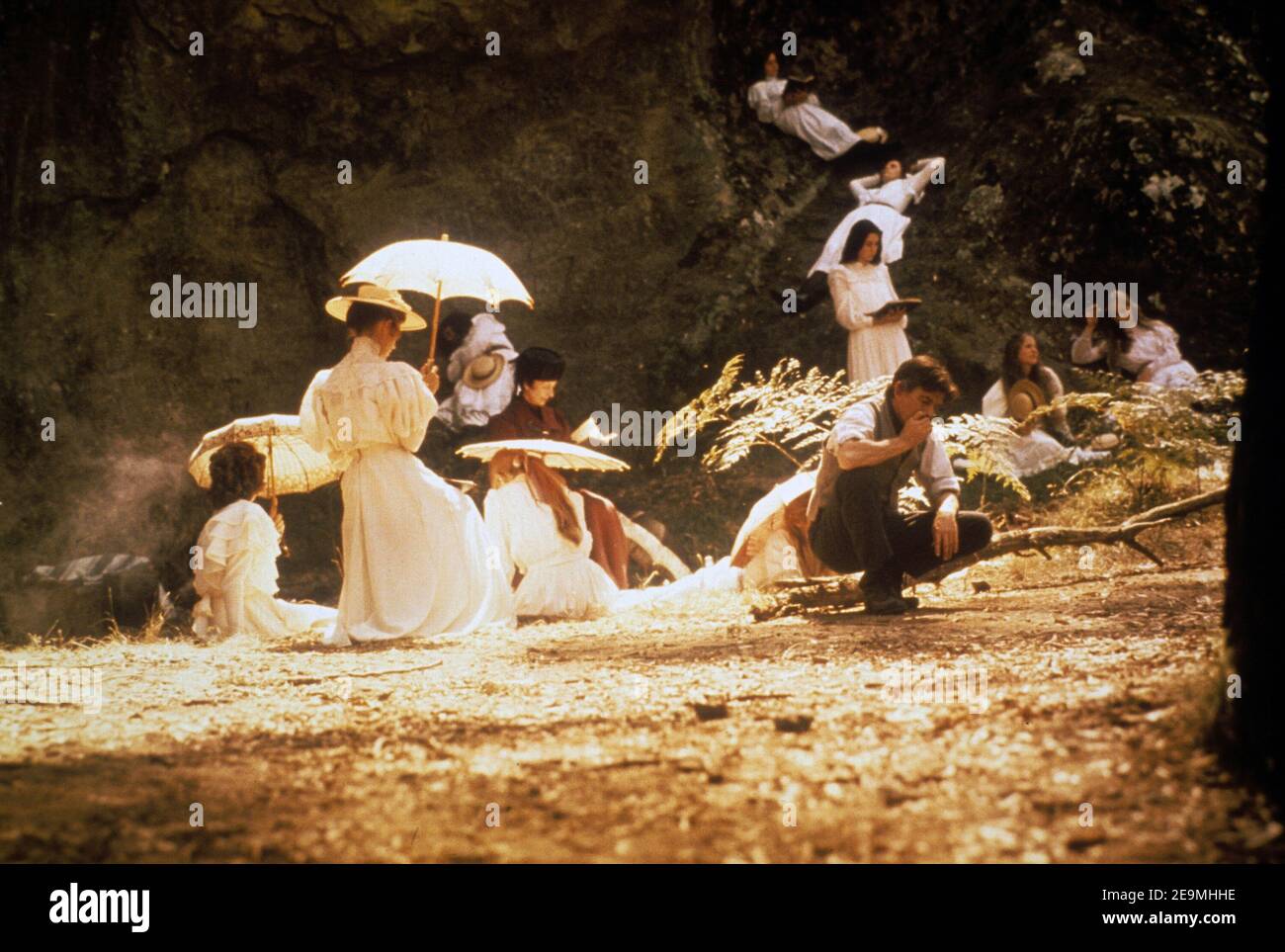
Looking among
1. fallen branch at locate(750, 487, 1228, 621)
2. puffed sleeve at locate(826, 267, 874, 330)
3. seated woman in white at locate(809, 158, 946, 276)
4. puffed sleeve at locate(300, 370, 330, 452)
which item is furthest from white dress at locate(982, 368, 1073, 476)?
puffed sleeve at locate(300, 370, 330, 452)

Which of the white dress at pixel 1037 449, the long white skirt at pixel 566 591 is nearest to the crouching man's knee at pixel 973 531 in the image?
the long white skirt at pixel 566 591

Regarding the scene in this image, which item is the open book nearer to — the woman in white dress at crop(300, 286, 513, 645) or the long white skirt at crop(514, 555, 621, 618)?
the long white skirt at crop(514, 555, 621, 618)

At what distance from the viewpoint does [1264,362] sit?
3.17m

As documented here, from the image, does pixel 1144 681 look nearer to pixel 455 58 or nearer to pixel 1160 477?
pixel 1160 477

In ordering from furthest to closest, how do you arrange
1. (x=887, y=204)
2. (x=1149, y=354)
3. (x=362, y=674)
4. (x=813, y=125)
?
(x=813, y=125), (x=887, y=204), (x=1149, y=354), (x=362, y=674)

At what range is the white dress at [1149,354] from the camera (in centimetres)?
1091

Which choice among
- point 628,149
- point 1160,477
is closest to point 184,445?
point 628,149

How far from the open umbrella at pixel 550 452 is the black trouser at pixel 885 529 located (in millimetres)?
1967

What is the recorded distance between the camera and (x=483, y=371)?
10844 millimetres

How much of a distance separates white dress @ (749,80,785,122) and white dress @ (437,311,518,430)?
13.9ft

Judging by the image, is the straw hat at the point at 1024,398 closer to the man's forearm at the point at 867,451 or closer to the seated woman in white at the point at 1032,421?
the seated woman in white at the point at 1032,421

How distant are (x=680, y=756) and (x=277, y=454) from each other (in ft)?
17.8

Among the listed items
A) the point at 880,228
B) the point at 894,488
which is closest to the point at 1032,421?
the point at 880,228

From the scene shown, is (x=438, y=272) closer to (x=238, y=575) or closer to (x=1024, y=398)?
(x=238, y=575)
